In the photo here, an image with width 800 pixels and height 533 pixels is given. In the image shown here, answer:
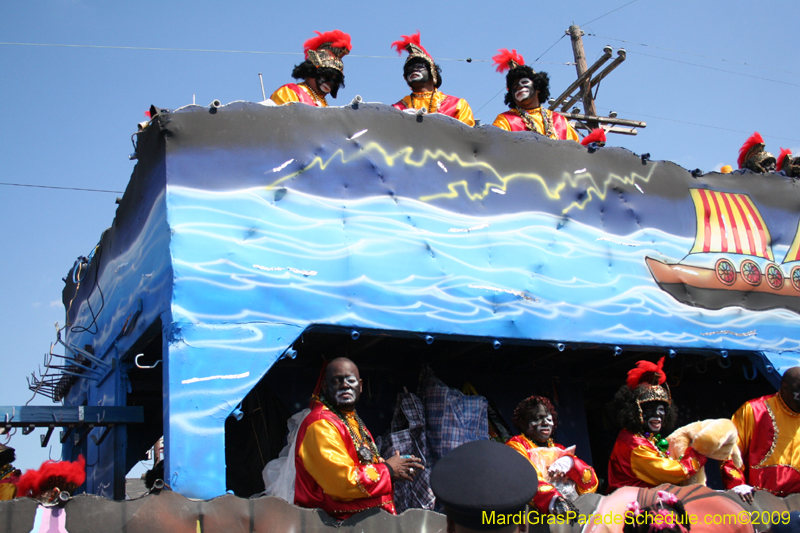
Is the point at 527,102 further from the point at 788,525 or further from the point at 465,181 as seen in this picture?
the point at 788,525

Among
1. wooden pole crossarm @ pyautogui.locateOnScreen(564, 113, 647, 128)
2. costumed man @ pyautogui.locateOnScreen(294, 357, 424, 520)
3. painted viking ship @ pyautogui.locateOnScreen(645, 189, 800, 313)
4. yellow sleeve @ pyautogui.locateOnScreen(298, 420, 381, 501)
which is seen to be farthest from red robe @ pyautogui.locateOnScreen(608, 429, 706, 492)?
wooden pole crossarm @ pyautogui.locateOnScreen(564, 113, 647, 128)

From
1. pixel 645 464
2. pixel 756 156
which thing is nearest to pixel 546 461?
pixel 645 464

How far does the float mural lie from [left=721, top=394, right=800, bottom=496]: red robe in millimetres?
958

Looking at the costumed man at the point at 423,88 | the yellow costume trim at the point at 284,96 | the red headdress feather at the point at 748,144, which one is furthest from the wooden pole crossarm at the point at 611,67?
the yellow costume trim at the point at 284,96

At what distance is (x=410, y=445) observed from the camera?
663cm

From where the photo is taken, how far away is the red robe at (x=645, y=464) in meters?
5.45

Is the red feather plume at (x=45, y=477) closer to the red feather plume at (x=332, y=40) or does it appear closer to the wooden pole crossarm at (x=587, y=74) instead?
the red feather plume at (x=332, y=40)

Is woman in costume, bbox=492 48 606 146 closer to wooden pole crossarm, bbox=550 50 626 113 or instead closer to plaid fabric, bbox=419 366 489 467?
plaid fabric, bbox=419 366 489 467

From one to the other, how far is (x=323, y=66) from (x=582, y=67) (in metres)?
A: 7.02

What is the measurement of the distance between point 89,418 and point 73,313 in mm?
3921

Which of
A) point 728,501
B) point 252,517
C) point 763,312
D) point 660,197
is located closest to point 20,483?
point 252,517

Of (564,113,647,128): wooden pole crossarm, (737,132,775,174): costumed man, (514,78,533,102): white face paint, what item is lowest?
(737,132,775,174): costumed man

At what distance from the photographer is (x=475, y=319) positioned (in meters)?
6.05

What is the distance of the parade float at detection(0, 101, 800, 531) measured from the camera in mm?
5309
